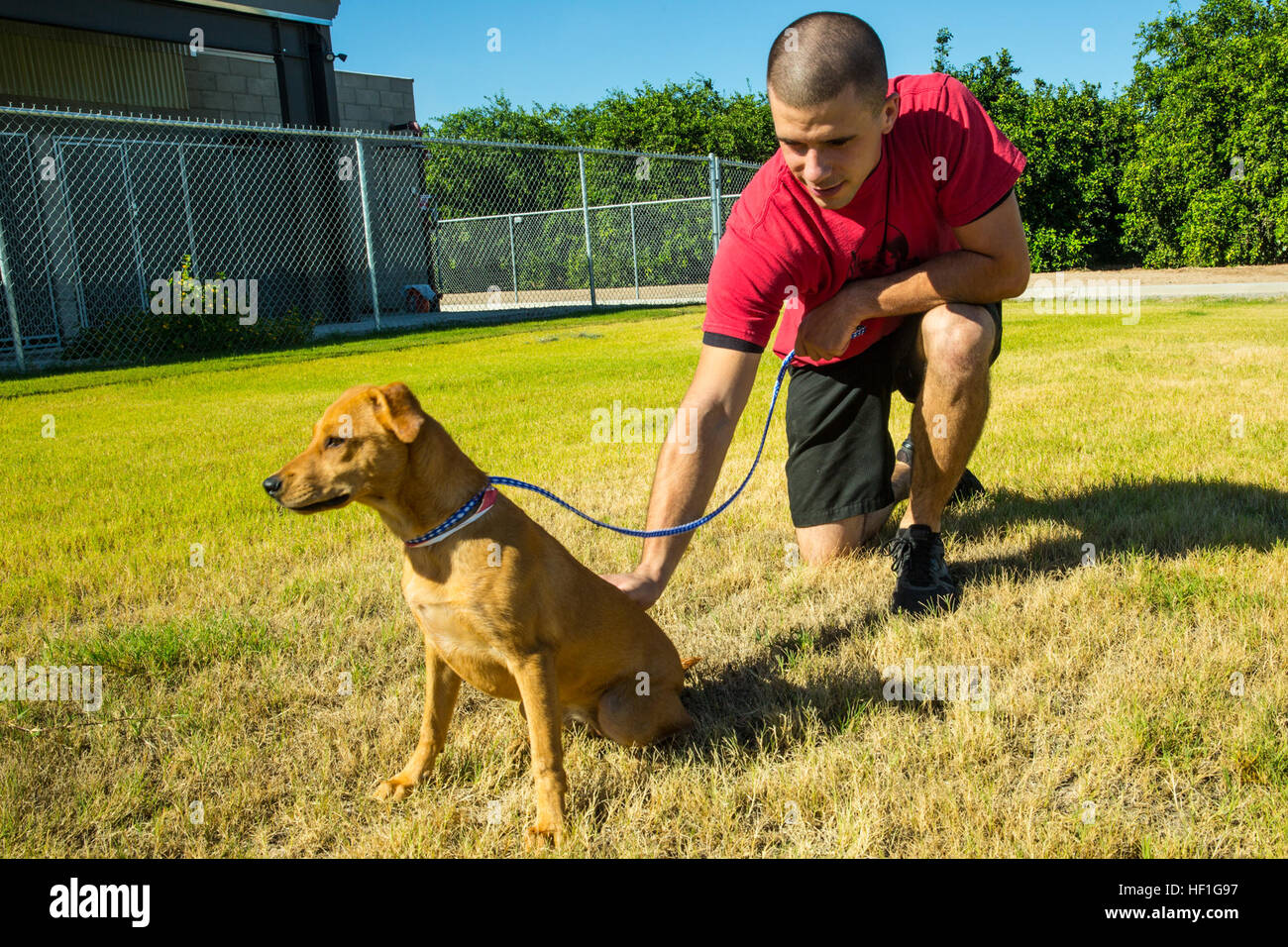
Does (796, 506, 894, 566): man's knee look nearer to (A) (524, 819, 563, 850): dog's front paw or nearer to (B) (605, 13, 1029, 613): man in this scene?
(B) (605, 13, 1029, 613): man

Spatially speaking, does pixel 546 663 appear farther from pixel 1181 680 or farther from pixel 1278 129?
pixel 1278 129

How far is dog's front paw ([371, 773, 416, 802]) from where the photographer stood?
2.30 m

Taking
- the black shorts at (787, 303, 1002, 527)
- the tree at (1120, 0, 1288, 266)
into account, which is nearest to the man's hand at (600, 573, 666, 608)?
the black shorts at (787, 303, 1002, 527)

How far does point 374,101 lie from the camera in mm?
19219

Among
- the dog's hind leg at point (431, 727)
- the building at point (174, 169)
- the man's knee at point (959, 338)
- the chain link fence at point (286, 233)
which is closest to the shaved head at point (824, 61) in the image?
the man's knee at point (959, 338)

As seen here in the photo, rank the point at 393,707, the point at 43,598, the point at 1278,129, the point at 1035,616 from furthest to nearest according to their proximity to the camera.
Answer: the point at 1278,129 < the point at 43,598 < the point at 1035,616 < the point at 393,707

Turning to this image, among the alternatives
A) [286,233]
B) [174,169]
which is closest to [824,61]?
[286,233]

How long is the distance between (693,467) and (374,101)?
1898 cm

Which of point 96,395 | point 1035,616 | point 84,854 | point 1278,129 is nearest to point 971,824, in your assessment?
point 1035,616

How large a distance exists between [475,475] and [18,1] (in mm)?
14317

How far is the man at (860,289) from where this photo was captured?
109 inches

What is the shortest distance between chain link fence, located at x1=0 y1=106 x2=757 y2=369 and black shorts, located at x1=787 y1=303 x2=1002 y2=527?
806 centimetres

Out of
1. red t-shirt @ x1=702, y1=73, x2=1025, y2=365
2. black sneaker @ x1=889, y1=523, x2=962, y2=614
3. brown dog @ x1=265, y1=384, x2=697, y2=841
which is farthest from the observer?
black sneaker @ x1=889, y1=523, x2=962, y2=614
